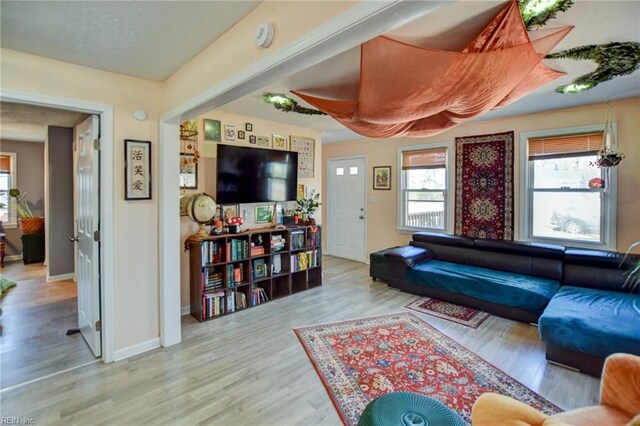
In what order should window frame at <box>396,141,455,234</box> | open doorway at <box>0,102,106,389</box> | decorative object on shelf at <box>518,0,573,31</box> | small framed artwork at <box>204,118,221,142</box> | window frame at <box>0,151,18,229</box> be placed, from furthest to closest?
window frame at <box>0,151,18,229</box>, window frame at <box>396,141,455,234</box>, small framed artwork at <box>204,118,221,142</box>, open doorway at <box>0,102,106,389</box>, decorative object on shelf at <box>518,0,573,31</box>

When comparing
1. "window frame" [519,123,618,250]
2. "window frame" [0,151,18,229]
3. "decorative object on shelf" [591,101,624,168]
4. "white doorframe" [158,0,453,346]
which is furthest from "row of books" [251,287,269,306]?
"window frame" [0,151,18,229]

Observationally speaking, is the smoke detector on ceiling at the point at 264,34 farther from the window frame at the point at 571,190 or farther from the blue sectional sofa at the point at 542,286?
the window frame at the point at 571,190

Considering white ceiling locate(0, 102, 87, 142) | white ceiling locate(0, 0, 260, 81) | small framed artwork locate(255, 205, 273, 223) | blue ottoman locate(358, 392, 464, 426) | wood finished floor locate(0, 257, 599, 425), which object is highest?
white ceiling locate(0, 102, 87, 142)

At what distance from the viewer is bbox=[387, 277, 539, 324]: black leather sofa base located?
10.5ft

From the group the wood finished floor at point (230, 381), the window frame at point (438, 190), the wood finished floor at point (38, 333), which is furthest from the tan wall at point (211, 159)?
the window frame at point (438, 190)

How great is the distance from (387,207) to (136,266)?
13.2ft

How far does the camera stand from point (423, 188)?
16.4 feet

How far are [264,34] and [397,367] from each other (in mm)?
2448

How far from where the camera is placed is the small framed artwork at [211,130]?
11.7ft

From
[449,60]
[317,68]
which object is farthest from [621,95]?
[317,68]

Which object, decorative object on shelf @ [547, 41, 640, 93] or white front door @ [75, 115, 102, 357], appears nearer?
decorative object on shelf @ [547, 41, 640, 93]

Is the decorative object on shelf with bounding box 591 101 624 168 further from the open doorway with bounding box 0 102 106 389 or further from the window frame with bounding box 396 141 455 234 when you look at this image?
the open doorway with bounding box 0 102 106 389

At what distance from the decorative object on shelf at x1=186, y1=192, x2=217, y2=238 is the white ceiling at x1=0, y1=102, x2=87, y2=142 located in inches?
59.0

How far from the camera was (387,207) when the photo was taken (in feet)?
17.9
